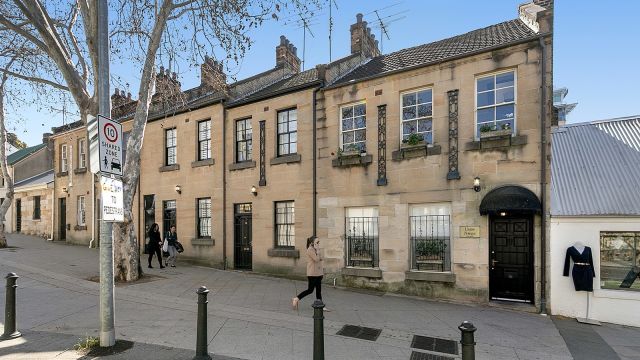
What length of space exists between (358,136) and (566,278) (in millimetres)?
6939

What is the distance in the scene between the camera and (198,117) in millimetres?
16734

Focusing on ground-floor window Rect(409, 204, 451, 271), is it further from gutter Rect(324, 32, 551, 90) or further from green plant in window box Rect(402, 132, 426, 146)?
gutter Rect(324, 32, 551, 90)

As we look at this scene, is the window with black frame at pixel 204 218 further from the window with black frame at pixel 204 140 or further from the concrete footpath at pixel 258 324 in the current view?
the concrete footpath at pixel 258 324

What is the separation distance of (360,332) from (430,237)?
4521 mm

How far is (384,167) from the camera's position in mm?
12148

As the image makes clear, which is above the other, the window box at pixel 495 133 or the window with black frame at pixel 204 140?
the window with black frame at pixel 204 140

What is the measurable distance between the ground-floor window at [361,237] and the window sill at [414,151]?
6.03ft

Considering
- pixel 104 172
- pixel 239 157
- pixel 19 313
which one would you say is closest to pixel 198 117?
pixel 239 157

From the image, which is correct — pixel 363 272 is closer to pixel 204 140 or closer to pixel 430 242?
pixel 430 242

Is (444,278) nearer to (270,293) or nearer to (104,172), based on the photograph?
(270,293)

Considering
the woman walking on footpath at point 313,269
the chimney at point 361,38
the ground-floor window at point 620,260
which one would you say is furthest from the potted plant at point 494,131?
the chimney at point 361,38

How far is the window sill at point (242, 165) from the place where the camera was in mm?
14867

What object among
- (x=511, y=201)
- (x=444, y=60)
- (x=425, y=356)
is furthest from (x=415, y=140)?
(x=425, y=356)

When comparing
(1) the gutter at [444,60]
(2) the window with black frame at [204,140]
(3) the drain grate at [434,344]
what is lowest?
(3) the drain grate at [434,344]
